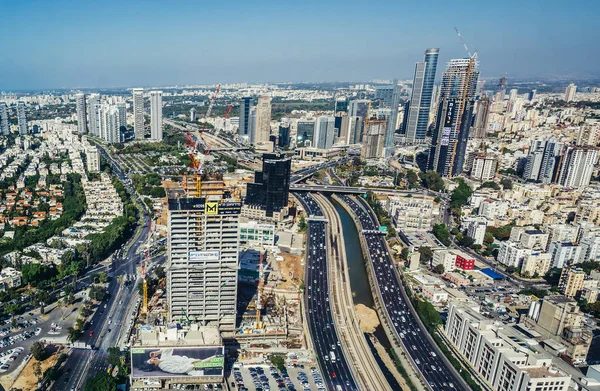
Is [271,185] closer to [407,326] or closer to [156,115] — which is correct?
[407,326]

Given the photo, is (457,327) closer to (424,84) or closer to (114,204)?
(114,204)

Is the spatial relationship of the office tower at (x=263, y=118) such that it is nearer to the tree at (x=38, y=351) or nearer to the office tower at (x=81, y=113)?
the office tower at (x=81, y=113)

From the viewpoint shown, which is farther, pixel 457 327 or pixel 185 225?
pixel 457 327

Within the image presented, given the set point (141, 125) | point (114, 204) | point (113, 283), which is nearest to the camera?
point (113, 283)

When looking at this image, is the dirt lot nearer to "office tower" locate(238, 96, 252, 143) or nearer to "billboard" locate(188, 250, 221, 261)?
"billboard" locate(188, 250, 221, 261)

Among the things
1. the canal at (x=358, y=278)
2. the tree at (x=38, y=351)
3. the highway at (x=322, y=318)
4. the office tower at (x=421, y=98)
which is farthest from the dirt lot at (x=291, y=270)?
the office tower at (x=421, y=98)

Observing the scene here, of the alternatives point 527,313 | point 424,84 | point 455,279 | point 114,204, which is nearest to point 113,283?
point 114,204

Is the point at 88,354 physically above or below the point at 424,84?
below

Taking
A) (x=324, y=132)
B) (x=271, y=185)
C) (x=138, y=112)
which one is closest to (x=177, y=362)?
(x=271, y=185)
